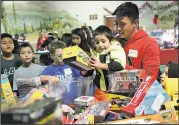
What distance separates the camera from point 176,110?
1267 mm

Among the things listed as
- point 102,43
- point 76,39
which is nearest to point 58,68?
point 102,43

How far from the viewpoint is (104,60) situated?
1.67 metres

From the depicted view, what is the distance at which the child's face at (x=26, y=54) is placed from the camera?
9.23 ft

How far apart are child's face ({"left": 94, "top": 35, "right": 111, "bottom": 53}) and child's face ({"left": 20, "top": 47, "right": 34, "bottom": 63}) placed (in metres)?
1.20

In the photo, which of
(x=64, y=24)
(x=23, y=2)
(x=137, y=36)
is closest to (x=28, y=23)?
(x=23, y=2)

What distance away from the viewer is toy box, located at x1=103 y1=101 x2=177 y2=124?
1090 mm

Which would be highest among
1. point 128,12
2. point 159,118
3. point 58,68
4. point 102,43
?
point 128,12

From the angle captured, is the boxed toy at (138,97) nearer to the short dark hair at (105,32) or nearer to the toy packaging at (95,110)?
the toy packaging at (95,110)

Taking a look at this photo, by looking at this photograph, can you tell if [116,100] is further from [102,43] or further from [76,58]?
[102,43]

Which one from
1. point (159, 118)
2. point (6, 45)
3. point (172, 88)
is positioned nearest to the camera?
point (159, 118)

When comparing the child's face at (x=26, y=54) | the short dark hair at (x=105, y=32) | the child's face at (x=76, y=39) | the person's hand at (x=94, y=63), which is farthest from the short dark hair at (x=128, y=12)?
the child's face at (x=76, y=39)

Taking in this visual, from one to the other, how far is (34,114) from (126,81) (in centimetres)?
76

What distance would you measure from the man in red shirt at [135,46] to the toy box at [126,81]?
324mm

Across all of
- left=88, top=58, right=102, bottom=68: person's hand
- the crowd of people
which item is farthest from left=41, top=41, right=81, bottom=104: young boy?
left=88, top=58, right=102, bottom=68: person's hand
